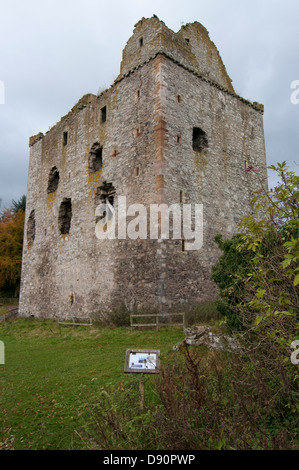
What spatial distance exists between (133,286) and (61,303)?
17.9ft

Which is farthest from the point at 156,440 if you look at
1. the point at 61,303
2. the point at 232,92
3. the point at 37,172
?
the point at 37,172

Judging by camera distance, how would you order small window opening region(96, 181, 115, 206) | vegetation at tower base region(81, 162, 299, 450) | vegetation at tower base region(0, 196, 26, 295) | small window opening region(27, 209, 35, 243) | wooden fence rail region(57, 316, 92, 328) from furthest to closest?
vegetation at tower base region(0, 196, 26, 295) < small window opening region(27, 209, 35, 243) < small window opening region(96, 181, 115, 206) < wooden fence rail region(57, 316, 92, 328) < vegetation at tower base region(81, 162, 299, 450)

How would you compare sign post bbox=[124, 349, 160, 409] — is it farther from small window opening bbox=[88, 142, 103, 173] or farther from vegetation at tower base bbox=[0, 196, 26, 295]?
vegetation at tower base bbox=[0, 196, 26, 295]

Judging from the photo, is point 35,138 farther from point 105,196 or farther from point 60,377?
point 60,377

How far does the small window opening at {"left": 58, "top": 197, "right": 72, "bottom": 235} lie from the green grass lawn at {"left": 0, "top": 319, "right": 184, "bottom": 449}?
18.6ft

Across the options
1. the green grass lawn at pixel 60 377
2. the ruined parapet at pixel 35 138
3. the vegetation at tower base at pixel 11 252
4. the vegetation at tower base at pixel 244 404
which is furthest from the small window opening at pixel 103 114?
the vegetation at tower base at pixel 11 252

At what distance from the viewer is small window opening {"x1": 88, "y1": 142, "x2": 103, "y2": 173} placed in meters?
15.9

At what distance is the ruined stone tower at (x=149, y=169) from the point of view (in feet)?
40.2

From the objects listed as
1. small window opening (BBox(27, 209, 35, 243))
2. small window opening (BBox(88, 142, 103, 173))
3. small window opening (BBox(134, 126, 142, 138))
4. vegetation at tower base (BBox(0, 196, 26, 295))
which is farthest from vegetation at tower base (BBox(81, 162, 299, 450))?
vegetation at tower base (BBox(0, 196, 26, 295))

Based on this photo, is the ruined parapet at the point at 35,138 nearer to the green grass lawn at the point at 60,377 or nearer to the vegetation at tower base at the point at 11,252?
the vegetation at tower base at the point at 11,252

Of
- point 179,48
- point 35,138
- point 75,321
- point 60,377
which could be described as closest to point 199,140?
point 179,48

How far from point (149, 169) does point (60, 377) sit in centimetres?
786

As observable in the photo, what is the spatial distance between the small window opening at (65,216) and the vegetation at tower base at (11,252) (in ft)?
36.3
